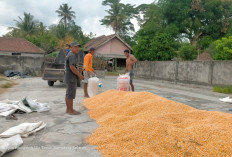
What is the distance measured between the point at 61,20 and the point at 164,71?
34414 millimetres

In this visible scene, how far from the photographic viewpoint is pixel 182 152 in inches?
112

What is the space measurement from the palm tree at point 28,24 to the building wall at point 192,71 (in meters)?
26.1

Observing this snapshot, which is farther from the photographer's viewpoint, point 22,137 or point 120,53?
point 120,53

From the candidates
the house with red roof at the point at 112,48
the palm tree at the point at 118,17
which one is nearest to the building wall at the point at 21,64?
the house with red roof at the point at 112,48

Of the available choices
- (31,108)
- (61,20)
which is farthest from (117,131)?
(61,20)

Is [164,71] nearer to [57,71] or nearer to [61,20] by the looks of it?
[57,71]

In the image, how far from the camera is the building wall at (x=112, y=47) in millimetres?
30062

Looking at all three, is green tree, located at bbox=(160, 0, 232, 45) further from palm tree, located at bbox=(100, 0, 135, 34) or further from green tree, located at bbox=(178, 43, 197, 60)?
palm tree, located at bbox=(100, 0, 135, 34)

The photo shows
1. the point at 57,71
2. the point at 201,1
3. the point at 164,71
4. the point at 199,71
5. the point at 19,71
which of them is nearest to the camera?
the point at 57,71

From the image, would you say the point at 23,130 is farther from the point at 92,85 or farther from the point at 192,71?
the point at 192,71

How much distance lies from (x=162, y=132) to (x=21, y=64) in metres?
17.0

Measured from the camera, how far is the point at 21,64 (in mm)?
17906


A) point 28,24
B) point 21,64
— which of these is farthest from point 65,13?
point 21,64

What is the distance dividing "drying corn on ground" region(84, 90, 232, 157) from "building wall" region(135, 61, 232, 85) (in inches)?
307
